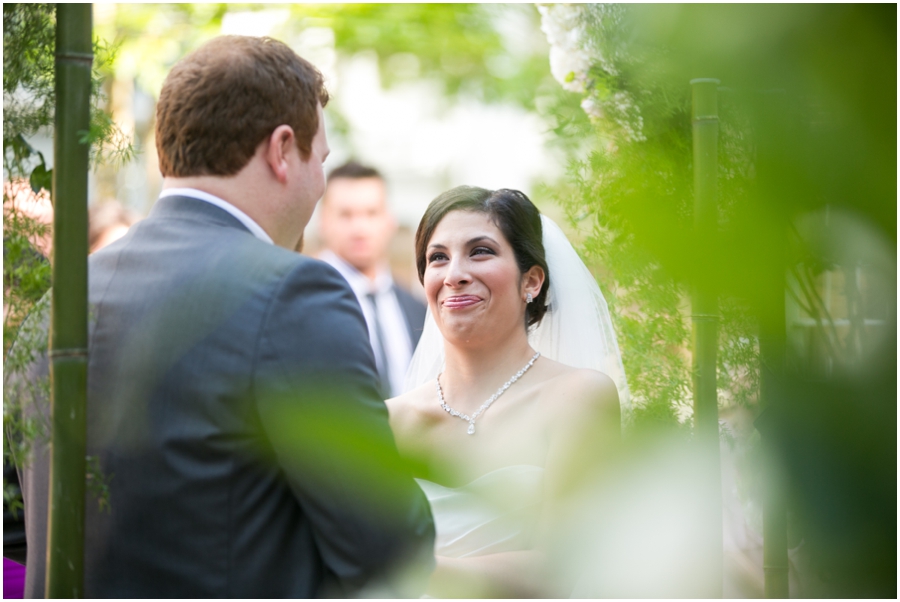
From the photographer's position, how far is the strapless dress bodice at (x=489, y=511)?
76 centimetres

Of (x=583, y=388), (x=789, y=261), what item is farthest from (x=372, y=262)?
(x=789, y=261)

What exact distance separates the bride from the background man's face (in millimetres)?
2769

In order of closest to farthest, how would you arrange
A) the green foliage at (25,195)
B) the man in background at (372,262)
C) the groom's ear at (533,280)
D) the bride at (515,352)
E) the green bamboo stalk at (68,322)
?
1. the green bamboo stalk at (68,322)
2. the green foliage at (25,195)
3. the bride at (515,352)
4. the groom's ear at (533,280)
5. the man in background at (372,262)

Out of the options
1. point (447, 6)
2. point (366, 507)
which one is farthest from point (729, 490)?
point (447, 6)

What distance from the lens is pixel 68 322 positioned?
140 centimetres

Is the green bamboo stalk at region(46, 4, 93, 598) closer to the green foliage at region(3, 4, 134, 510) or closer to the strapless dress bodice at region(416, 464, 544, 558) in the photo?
the green foliage at region(3, 4, 134, 510)

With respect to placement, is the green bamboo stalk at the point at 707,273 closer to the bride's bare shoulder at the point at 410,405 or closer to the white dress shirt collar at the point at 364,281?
the bride's bare shoulder at the point at 410,405

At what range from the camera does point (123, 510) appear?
5.22 ft

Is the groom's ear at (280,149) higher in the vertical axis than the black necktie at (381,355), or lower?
higher

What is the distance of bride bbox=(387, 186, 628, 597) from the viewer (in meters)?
2.53

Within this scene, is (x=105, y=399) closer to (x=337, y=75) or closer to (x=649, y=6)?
(x=649, y=6)

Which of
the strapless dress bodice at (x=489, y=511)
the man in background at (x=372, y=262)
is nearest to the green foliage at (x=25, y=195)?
the strapless dress bodice at (x=489, y=511)

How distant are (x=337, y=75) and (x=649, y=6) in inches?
379

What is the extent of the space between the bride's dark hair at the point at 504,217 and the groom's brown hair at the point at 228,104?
44.6 inches
